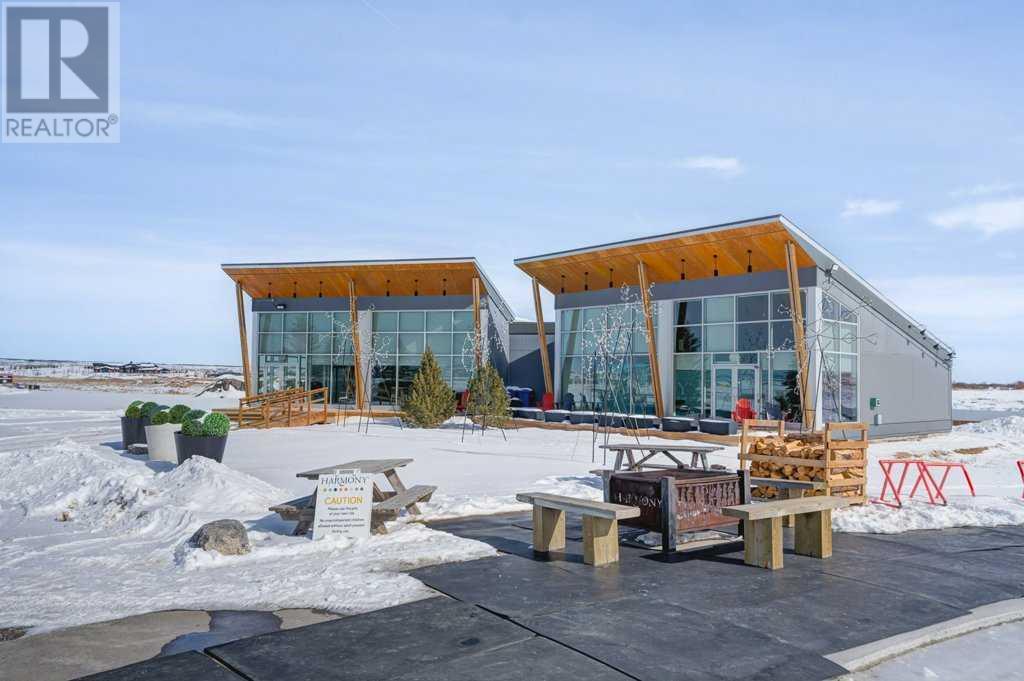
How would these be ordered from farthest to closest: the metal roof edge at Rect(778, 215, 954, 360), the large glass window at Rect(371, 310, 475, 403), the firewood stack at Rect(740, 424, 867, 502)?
the large glass window at Rect(371, 310, 475, 403)
the metal roof edge at Rect(778, 215, 954, 360)
the firewood stack at Rect(740, 424, 867, 502)

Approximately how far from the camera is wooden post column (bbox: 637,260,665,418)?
26.7 m

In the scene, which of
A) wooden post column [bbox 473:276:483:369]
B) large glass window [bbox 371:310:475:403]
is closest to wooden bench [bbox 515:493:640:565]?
wooden post column [bbox 473:276:483:369]

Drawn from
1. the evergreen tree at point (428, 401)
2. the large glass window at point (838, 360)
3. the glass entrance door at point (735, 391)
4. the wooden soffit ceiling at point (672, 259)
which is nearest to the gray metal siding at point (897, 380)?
the large glass window at point (838, 360)

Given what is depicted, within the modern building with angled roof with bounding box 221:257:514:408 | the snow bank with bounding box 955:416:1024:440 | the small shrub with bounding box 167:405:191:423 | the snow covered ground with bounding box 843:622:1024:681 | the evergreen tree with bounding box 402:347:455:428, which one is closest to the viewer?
the snow covered ground with bounding box 843:622:1024:681

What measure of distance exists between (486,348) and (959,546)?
84.0ft

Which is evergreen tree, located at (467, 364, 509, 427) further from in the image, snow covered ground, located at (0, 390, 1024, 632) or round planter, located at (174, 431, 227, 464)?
round planter, located at (174, 431, 227, 464)

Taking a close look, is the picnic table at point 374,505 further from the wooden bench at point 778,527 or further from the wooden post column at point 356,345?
the wooden post column at point 356,345

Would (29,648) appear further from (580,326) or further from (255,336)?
(255,336)

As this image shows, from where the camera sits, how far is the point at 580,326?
3072 centimetres

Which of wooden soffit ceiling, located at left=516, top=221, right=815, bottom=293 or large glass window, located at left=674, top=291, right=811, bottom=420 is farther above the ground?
wooden soffit ceiling, located at left=516, top=221, right=815, bottom=293

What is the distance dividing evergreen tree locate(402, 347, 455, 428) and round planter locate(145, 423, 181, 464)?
10718 mm

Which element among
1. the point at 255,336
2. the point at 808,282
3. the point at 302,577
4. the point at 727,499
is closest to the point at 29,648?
the point at 302,577

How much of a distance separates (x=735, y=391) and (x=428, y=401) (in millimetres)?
9930

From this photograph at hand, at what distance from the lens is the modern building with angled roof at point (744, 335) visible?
2306 cm
